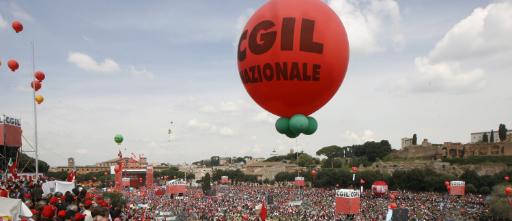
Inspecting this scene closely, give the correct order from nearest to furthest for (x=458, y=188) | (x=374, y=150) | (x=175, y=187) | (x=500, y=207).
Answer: (x=500, y=207) < (x=175, y=187) < (x=458, y=188) < (x=374, y=150)

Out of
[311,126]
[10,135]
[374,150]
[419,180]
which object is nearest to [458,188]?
[419,180]

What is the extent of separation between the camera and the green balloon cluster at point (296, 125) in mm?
8477

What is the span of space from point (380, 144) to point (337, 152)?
21.9 meters

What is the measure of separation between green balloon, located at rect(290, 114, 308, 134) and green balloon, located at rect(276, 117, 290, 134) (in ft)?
0.48

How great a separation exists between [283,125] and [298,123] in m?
0.37

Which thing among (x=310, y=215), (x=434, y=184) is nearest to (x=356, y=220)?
(x=310, y=215)

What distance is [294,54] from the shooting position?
790 centimetres

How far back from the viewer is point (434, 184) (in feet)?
193

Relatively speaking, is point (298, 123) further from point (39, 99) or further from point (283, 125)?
point (39, 99)

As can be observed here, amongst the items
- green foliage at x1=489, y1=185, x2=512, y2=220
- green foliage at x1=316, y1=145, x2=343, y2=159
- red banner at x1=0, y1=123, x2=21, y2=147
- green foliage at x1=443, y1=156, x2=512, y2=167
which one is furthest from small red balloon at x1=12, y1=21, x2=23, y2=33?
green foliage at x1=316, y1=145, x2=343, y2=159

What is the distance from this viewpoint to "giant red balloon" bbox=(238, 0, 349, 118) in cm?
794

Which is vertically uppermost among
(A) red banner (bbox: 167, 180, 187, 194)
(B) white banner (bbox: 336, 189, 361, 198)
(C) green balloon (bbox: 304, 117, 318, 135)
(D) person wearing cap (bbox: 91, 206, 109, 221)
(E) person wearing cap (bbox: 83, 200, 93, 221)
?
(C) green balloon (bbox: 304, 117, 318, 135)

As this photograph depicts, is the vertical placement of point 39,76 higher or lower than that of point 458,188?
higher

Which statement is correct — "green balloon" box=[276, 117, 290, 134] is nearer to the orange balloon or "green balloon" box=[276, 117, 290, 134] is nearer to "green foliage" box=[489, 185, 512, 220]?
the orange balloon
